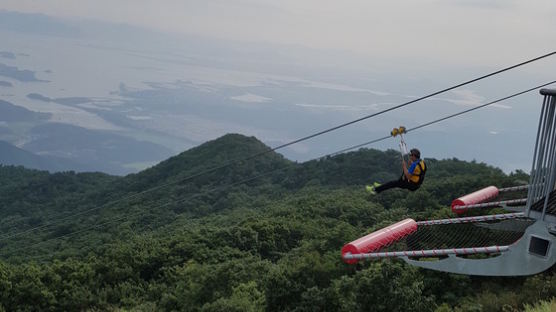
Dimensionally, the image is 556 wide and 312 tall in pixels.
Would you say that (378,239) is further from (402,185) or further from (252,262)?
(252,262)

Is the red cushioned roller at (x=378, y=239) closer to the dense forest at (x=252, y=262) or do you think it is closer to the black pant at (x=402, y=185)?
the black pant at (x=402, y=185)

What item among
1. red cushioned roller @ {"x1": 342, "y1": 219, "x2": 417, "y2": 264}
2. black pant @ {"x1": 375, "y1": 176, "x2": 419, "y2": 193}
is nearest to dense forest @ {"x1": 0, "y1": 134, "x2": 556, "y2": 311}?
red cushioned roller @ {"x1": 342, "y1": 219, "x2": 417, "y2": 264}

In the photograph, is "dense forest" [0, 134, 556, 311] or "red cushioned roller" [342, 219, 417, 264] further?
"dense forest" [0, 134, 556, 311]

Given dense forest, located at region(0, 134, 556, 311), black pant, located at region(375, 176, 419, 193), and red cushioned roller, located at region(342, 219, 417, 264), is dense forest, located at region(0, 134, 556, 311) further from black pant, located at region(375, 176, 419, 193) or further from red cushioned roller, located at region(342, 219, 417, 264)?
black pant, located at region(375, 176, 419, 193)

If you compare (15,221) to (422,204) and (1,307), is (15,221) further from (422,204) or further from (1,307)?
(422,204)

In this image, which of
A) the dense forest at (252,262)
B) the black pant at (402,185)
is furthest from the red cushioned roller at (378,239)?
the dense forest at (252,262)

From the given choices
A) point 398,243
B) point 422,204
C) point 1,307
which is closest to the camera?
point 398,243

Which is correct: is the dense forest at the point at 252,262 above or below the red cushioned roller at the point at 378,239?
below

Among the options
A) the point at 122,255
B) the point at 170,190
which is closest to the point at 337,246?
the point at 122,255
